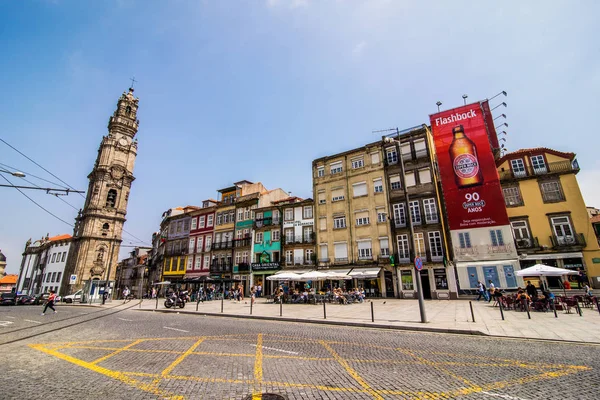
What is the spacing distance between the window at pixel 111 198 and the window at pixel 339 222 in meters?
42.0

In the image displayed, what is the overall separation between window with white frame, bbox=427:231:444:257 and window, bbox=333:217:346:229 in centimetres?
878

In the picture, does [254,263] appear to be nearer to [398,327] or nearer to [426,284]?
[426,284]

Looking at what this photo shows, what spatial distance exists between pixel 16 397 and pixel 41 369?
189 cm

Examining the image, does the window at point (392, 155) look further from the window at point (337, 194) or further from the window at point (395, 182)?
the window at point (337, 194)

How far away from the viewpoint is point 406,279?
26.1 metres

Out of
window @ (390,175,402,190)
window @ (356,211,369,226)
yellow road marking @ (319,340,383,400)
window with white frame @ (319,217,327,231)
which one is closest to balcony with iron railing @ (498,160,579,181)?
window @ (390,175,402,190)

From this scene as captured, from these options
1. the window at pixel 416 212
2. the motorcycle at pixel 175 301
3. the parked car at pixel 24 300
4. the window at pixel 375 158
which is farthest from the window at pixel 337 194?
the parked car at pixel 24 300

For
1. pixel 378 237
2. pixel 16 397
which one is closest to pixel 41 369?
pixel 16 397

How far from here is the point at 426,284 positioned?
2569 centimetres

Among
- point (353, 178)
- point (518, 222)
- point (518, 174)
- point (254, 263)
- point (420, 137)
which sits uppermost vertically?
point (420, 137)

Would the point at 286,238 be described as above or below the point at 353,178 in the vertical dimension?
below

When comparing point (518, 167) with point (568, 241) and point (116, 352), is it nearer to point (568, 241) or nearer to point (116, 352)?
point (568, 241)

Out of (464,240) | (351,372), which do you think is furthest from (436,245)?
(351,372)

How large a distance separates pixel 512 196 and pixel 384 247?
12.2m
